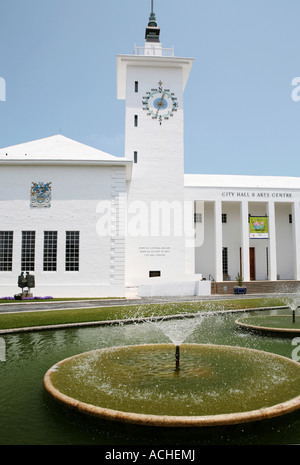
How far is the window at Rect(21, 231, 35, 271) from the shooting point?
25219 mm

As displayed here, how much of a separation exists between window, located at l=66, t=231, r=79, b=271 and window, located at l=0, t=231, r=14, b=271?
3.86 metres

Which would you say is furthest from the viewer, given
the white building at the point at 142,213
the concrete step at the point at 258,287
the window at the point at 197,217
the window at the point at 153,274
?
the window at the point at 197,217

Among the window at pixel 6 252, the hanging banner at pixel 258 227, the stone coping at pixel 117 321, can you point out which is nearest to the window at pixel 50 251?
the window at pixel 6 252

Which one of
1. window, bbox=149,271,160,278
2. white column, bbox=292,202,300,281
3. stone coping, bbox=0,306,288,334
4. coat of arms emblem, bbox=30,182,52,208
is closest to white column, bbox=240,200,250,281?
white column, bbox=292,202,300,281

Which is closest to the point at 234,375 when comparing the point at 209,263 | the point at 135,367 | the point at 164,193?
the point at 135,367

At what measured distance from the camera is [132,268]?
94.6ft

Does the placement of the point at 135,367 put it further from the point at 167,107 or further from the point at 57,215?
the point at 167,107

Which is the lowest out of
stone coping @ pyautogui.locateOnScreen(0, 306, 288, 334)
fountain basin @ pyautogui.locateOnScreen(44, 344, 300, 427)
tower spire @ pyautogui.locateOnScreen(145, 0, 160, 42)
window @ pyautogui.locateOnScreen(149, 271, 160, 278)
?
stone coping @ pyautogui.locateOnScreen(0, 306, 288, 334)

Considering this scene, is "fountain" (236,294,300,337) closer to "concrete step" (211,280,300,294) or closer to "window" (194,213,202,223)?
"concrete step" (211,280,300,294)

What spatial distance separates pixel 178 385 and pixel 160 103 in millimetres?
28877

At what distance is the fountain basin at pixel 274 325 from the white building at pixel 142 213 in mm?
11719

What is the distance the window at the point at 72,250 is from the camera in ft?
83.8

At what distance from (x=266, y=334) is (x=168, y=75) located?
86.9 ft

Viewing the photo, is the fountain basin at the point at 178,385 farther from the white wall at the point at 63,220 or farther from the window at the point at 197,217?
the window at the point at 197,217
